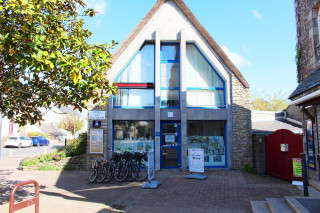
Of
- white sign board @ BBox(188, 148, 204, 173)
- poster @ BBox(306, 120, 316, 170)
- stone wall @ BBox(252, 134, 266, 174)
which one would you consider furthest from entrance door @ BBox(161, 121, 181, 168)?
poster @ BBox(306, 120, 316, 170)

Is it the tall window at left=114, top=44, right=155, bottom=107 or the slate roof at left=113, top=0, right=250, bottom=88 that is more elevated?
the slate roof at left=113, top=0, right=250, bottom=88

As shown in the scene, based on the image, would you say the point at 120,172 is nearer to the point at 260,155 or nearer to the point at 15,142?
the point at 260,155

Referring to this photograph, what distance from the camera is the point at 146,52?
1334 centimetres

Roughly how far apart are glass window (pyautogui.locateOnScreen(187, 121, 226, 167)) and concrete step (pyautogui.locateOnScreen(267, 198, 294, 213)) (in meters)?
6.65

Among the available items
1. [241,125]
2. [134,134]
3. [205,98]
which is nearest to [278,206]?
[241,125]

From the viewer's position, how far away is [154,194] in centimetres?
798

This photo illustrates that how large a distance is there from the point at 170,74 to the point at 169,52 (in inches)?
45.6

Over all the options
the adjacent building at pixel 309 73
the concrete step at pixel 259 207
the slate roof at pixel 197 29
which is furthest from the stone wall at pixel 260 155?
the concrete step at pixel 259 207

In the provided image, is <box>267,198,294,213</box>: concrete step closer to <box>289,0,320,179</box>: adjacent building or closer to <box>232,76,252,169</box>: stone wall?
<box>289,0,320,179</box>: adjacent building

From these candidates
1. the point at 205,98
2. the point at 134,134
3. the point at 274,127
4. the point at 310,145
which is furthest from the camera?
the point at 274,127

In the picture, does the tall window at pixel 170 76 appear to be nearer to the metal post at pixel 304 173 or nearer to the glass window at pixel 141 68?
the glass window at pixel 141 68

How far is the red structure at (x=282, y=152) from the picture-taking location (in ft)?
31.8

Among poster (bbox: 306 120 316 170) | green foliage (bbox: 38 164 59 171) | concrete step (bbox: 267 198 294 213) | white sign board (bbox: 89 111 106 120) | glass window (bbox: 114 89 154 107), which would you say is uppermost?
glass window (bbox: 114 89 154 107)

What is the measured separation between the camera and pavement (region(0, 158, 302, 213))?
658cm
